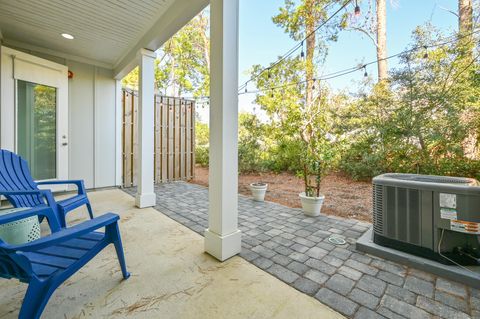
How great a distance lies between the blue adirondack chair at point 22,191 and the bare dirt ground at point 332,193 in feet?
9.83

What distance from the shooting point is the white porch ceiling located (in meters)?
2.58

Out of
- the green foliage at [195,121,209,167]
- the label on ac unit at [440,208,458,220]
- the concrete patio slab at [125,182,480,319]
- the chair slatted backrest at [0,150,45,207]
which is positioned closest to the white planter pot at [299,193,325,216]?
the concrete patio slab at [125,182,480,319]

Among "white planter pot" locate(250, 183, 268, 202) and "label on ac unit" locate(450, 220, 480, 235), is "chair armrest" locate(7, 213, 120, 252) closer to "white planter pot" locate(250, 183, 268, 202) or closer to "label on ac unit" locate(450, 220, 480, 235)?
"label on ac unit" locate(450, 220, 480, 235)

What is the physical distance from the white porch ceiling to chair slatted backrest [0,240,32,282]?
2496 millimetres

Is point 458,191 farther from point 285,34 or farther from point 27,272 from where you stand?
point 285,34

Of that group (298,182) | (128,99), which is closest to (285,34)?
(298,182)

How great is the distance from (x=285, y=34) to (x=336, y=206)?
17.3 ft

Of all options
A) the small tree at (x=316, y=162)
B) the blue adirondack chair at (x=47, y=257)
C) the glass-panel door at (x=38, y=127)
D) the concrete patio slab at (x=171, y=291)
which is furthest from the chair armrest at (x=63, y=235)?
the glass-panel door at (x=38, y=127)

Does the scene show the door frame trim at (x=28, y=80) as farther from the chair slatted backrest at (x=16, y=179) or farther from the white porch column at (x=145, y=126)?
the white porch column at (x=145, y=126)

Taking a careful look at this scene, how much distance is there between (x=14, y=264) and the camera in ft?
3.48

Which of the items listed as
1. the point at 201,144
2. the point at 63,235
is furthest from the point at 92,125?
the point at 201,144

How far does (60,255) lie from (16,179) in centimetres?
164

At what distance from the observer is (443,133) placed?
3871 mm

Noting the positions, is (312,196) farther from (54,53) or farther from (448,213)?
(54,53)
